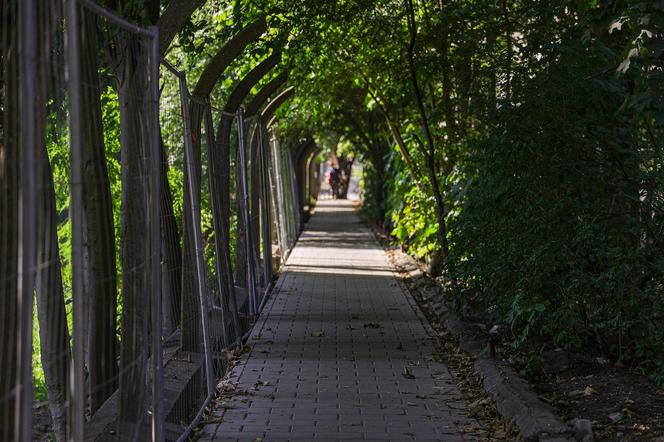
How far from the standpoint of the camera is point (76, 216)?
12.5 feet

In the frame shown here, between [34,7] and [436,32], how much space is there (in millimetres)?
10199

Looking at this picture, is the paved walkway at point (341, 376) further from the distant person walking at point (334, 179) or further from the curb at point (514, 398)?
Result: the distant person walking at point (334, 179)

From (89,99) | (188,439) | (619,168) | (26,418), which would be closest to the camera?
(26,418)

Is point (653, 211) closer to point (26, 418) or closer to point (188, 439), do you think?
point (188, 439)

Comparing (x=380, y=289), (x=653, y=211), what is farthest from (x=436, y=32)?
(x=653, y=211)

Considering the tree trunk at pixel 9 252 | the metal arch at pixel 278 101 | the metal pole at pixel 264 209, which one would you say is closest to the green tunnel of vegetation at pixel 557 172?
the tree trunk at pixel 9 252

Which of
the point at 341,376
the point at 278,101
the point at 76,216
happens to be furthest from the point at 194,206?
the point at 278,101

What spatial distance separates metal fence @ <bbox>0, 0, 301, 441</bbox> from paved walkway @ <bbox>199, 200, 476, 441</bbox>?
1.38 ft

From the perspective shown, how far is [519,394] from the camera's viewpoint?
281 inches

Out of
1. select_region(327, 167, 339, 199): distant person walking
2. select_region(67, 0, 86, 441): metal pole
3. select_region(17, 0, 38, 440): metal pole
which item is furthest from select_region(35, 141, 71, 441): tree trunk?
select_region(327, 167, 339, 199): distant person walking

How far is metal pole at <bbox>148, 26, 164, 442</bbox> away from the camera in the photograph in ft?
17.7

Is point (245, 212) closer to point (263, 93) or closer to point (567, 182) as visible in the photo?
point (263, 93)

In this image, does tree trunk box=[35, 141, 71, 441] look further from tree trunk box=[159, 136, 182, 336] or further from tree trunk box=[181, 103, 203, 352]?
tree trunk box=[159, 136, 182, 336]

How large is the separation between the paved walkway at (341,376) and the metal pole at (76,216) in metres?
2.75
